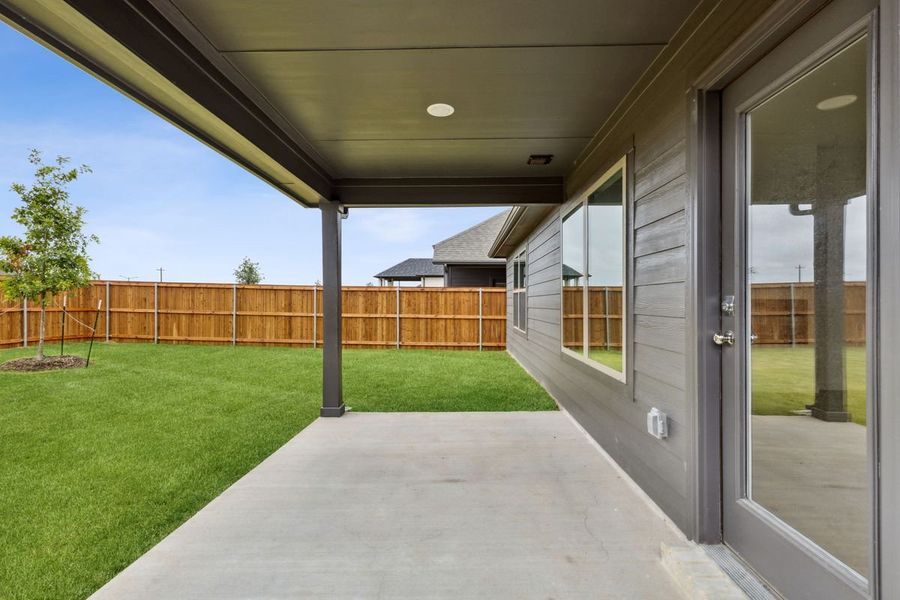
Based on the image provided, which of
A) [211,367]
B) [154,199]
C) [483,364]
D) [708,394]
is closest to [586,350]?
[708,394]

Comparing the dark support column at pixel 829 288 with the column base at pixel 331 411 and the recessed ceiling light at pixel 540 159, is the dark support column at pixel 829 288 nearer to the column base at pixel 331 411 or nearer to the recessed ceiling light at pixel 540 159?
the recessed ceiling light at pixel 540 159

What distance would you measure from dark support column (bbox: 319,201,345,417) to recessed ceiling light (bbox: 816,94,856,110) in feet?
12.2

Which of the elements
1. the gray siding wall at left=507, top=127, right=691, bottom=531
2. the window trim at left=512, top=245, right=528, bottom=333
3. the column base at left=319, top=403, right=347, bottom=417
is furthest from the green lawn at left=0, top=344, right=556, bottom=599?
the gray siding wall at left=507, top=127, right=691, bottom=531

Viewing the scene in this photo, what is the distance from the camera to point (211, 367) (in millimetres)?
7004

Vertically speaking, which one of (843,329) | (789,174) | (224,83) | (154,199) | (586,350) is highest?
(154,199)

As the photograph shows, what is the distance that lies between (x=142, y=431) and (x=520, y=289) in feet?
20.2

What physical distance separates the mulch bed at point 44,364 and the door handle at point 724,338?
8.57m

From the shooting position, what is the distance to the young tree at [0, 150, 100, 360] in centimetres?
719

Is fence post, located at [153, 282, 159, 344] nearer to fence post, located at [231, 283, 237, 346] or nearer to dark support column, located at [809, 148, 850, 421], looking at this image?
fence post, located at [231, 283, 237, 346]

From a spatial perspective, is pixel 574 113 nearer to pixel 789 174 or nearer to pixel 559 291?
pixel 789 174

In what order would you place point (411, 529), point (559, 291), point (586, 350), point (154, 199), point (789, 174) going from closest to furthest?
point (789, 174)
point (411, 529)
point (586, 350)
point (559, 291)
point (154, 199)

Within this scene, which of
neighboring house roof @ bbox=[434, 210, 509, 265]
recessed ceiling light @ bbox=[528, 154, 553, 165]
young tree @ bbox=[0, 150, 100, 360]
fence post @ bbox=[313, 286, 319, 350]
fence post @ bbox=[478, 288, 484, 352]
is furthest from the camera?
neighboring house roof @ bbox=[434, 210, 509, 265]

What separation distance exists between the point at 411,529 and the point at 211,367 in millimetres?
6211

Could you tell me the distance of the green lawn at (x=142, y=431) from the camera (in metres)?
1.97
